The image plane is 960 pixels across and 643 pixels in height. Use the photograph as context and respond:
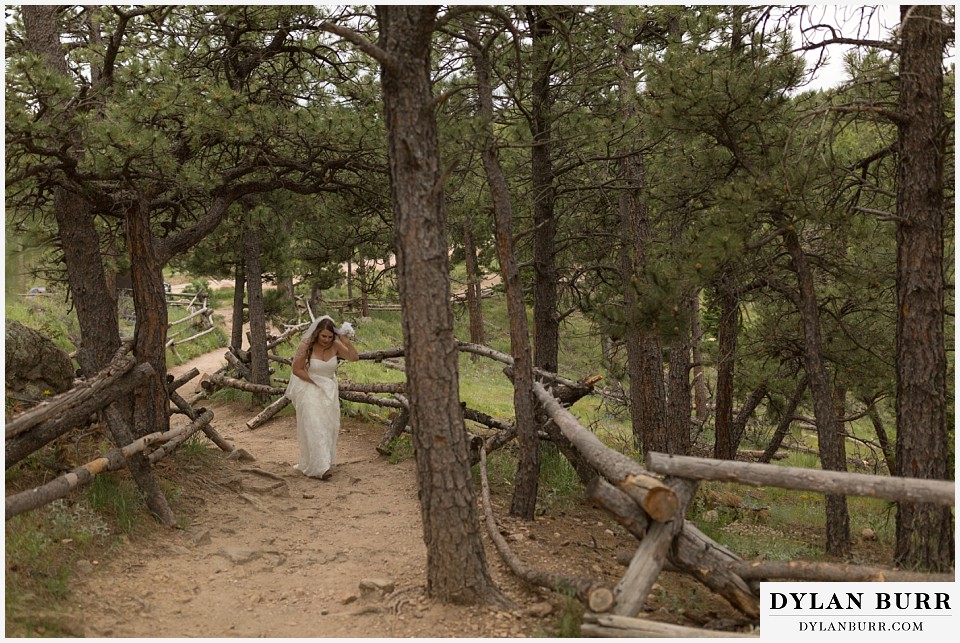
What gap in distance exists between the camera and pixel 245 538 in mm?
7727

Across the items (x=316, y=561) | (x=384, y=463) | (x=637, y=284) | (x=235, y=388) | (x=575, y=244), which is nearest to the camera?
(x=316, y=561)

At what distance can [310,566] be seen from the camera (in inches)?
279

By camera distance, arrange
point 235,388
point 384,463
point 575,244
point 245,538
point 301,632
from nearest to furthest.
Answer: point 301,632 < point 245,538 < point 384,463 < point 575,244 < point 235,388

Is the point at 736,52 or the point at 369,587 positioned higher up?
the point at 736,52

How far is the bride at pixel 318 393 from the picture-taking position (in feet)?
32.6

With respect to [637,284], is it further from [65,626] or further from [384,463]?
[65,626]

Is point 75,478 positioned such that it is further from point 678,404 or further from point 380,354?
point 678,404

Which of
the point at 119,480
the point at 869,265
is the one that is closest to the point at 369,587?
the point at 119,480

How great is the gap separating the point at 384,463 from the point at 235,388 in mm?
5065

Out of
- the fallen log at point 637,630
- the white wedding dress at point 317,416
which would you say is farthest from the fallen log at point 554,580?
the white wedding dress at point 317,416

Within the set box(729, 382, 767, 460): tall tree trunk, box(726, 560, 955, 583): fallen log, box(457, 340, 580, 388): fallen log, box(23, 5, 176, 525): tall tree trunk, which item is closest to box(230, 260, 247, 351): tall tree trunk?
box(23, 5, 176, 525): tall tree trunk

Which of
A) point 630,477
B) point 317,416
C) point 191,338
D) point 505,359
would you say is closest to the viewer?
point 630,477

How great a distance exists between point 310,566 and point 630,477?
3.26 m

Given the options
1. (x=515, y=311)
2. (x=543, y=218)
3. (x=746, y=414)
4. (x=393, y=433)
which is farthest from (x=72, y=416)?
(x=746, y=414)
